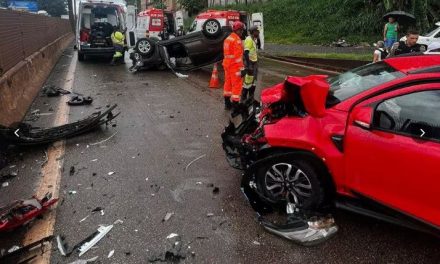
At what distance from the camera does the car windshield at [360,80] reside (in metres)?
3.60

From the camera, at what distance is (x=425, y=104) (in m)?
3.14

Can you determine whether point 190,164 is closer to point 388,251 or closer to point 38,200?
point 38,200

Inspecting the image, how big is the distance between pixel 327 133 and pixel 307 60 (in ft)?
40.2

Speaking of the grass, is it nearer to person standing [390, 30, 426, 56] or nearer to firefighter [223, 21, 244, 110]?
person standing [390, 30, 426, 56]

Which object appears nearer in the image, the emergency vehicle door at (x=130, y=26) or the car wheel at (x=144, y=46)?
the car wheel at (x=144, y=46)

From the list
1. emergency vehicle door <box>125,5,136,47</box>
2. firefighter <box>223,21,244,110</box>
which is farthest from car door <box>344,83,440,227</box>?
emergency vehicle door <box>125,5,136,47</box>

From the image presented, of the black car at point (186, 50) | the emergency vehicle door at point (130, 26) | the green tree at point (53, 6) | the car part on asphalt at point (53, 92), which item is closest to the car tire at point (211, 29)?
the black car at point (186, 50)

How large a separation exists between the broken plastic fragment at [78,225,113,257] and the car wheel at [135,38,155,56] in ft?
33.1

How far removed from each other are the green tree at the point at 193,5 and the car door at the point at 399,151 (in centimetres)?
4265

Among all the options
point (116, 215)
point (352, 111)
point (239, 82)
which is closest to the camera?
point (352, 111)

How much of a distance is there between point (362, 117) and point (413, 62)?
3.04 feet

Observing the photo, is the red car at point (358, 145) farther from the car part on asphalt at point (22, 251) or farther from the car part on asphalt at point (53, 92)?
the car part on asphalt at point (53, 92)

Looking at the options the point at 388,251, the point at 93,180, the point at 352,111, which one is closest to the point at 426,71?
the point at 352,111

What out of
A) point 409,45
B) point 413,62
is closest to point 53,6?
point 409,45
